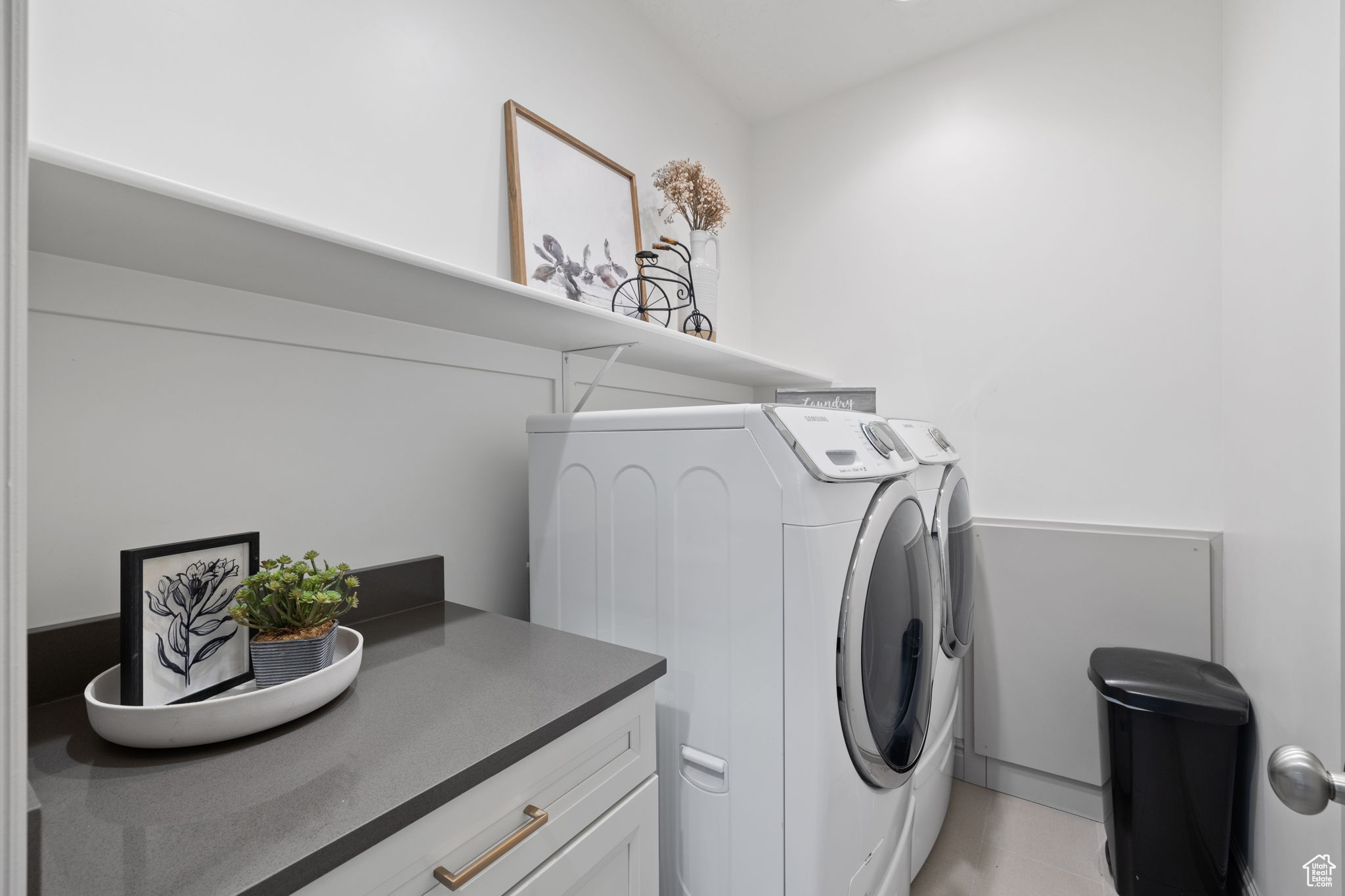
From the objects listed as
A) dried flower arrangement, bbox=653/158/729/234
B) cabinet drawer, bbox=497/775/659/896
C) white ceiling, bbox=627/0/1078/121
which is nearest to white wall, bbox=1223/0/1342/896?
white ceiling, bbox=627/0/1078/121

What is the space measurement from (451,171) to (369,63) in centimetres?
25

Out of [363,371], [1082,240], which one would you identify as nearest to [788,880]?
[363,371]

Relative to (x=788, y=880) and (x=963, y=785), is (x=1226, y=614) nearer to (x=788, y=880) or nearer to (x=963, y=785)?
(x=963, y=785)

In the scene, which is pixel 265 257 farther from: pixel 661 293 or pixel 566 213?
pixel 661 293

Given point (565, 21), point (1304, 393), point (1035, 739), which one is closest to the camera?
point (1304, 393)

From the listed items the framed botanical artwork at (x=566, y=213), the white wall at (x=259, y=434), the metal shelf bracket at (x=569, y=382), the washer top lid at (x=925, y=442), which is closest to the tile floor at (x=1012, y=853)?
the washer top lid at (x=925, y=442)

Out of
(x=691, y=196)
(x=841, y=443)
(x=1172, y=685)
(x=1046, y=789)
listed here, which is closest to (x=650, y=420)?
(x=841, y=443)

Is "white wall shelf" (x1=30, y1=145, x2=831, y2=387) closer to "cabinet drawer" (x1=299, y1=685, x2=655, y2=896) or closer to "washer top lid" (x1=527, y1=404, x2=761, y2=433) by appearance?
"washer top lid" (x1=527, y1=404, x2=761, y2=433)

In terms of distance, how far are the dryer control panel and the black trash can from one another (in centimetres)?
98

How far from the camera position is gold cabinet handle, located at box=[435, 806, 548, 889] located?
2.04 ft

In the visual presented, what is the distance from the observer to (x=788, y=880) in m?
0.94

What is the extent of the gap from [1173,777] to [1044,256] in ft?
5.26

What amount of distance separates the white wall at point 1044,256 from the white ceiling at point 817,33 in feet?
0.31

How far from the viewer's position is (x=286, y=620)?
2.57 feet
